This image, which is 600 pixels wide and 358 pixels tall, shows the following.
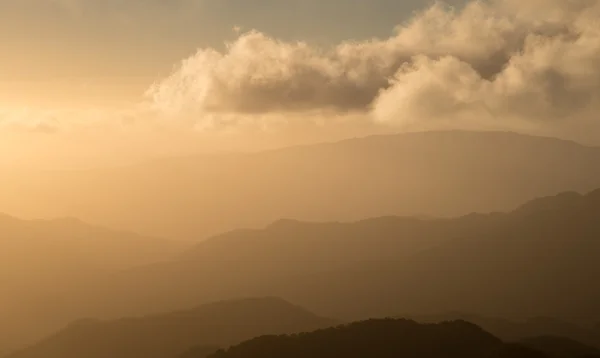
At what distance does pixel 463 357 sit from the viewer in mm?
199625

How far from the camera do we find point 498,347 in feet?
647

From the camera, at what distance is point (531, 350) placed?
19138cm

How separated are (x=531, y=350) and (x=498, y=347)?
10.8 metres

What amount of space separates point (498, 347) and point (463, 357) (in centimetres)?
1236

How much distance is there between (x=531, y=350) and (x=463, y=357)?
2253 centimetres
